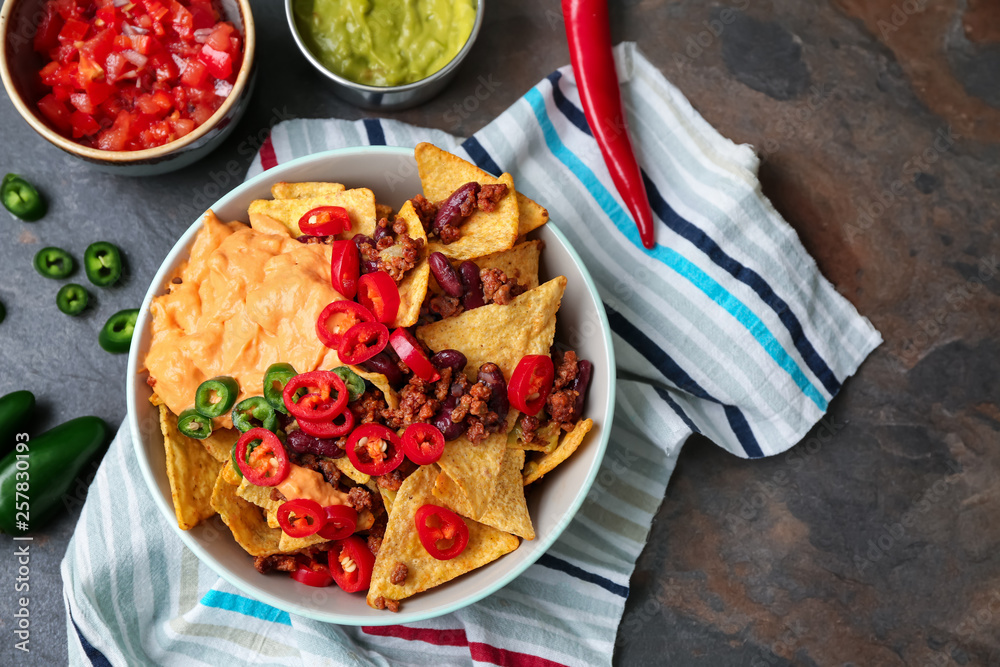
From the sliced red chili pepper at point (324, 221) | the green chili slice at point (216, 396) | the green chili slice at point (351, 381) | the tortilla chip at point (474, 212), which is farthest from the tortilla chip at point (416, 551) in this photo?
the sliced red chili pepper at point (324, 221)

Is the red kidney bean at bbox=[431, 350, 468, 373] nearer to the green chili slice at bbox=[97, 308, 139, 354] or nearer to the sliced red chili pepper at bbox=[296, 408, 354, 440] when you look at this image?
the sliced red chili pepper at bbox=[296, 408, 354, 440]

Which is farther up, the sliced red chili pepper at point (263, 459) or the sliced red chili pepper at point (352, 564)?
the sliced red chili pepper at point (263, 459)

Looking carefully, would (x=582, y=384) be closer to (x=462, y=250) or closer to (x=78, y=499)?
(x=462, y=250)

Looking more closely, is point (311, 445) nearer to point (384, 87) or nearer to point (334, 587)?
point (334, 587)

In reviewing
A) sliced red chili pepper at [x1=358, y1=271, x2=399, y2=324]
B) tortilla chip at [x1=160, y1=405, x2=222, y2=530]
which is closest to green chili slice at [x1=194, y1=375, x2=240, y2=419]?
tortilla chip at [x1=160, y1=405, x2=222, y2=530]

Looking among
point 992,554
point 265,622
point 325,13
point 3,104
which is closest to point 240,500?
point 265,622

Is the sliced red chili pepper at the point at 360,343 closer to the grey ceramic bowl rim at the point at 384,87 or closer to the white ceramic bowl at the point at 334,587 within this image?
the white ceramic bowl at the point at 334,587
